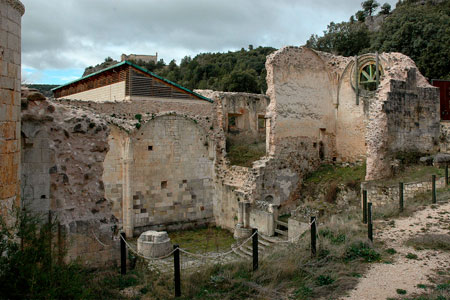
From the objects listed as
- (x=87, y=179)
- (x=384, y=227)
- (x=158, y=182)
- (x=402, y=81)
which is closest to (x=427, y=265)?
(x=384, y=227)

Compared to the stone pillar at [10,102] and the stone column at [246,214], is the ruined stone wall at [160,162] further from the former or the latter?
the stone pillar at [10,102]

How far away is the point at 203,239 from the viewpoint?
13.9 meters

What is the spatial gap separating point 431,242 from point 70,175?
713 cm

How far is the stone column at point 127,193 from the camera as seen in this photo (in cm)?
1388

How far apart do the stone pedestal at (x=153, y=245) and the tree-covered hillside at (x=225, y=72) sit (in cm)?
2384

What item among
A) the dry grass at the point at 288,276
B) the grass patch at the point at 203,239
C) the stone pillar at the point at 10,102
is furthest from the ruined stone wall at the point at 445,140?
the stone pillar at the point at 10,102

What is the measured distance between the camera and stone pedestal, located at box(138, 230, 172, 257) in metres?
11.4

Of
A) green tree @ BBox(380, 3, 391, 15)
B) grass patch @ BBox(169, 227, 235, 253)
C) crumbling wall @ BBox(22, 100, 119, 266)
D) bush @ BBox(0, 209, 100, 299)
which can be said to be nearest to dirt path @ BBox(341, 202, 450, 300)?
bush @ BBox(0, 209, 100, 299)

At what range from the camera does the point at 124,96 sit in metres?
14.7

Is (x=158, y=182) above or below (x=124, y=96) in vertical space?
below

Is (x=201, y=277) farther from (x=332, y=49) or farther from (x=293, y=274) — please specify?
(x=332, y=49)

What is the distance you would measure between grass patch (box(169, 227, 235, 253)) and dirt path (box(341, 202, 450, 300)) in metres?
5.63

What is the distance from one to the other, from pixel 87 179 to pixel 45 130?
1.24 meters

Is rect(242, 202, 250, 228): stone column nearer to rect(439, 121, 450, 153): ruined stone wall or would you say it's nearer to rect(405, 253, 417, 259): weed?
rect(405, 253, 417, 259): weed
